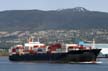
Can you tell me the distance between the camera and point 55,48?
143m

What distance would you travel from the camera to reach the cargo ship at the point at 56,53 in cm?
13212

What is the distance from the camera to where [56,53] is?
454ft

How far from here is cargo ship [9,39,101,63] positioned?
433ft

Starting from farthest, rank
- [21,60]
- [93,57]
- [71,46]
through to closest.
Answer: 1. [21,60]
2. [71,46]
3. [93,57]

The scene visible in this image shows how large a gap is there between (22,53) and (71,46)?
14.9 m

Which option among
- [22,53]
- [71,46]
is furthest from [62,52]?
[22,53]

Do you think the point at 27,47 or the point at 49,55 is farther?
the point at 27,47

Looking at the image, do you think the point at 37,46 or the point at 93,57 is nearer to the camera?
the point at 93,57

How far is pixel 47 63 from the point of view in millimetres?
140875

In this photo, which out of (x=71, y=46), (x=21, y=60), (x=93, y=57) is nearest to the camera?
(x=93, y=57)

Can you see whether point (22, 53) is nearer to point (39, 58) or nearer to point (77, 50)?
point (39, 58)

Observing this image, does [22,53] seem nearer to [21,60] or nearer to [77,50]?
[21,60]

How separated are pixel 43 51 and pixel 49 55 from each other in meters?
5.62

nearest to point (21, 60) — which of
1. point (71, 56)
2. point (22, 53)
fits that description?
point (22, 53)
